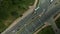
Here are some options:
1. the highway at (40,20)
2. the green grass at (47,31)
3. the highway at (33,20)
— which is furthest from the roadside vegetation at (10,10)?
the green grass at (47,31)

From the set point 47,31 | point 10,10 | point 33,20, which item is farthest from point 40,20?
point 10,10

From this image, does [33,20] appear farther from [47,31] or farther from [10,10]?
[10,10]

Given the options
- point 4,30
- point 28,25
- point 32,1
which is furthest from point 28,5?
point 4,30

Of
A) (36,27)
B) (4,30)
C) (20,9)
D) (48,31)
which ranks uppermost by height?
(20,9)

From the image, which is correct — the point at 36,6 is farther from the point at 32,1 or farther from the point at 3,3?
the point at 3,3

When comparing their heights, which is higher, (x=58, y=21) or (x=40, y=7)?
(x=40, y=7)

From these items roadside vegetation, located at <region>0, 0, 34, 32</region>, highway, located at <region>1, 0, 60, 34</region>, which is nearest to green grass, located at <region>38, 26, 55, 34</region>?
highway, located at <region>1, 0, 60, 34</region>
